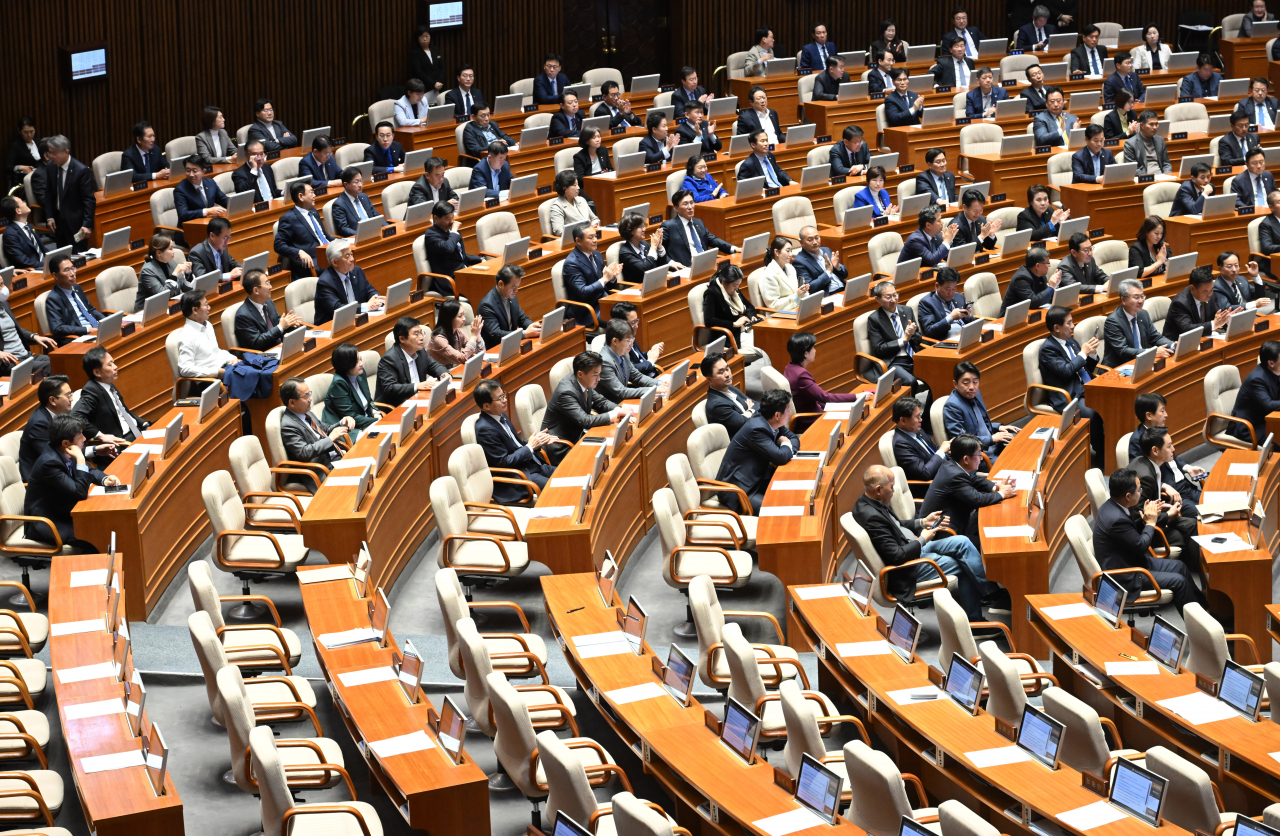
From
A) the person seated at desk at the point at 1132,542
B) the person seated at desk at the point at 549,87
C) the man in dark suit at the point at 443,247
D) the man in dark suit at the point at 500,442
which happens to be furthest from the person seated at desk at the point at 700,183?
the person seated at desk at the point at 1132,542

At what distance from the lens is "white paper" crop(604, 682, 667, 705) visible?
593 cm

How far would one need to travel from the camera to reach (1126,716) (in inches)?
249

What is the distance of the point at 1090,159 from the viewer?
43.3 ft

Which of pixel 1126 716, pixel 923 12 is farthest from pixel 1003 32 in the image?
pixel 1126 716

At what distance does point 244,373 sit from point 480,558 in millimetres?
2139

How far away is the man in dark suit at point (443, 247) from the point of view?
35.8 ft

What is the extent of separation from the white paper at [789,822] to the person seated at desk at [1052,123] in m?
10.1

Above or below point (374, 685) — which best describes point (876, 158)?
above

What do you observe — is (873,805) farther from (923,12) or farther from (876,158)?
(923,12)

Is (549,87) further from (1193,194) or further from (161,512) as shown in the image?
(161,512)

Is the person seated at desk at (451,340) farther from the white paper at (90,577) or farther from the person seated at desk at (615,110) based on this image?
the person seated at desk at (615,110)

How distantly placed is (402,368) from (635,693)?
11.9 feet

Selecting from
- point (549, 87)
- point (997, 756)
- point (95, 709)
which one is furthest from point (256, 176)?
point (997, 756)

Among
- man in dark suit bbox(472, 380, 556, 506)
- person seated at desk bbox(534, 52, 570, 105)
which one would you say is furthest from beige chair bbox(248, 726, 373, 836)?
person seated at desk bbox(534, 52, 570, 105)
